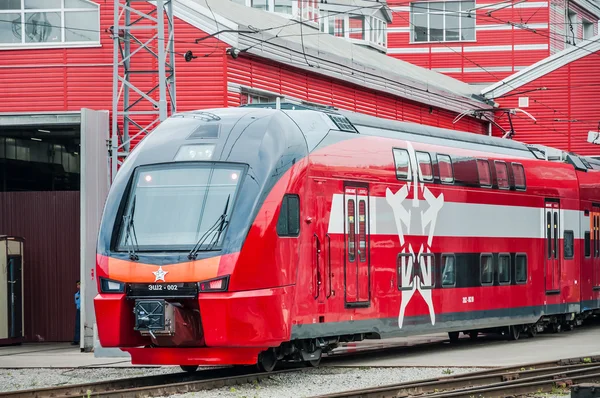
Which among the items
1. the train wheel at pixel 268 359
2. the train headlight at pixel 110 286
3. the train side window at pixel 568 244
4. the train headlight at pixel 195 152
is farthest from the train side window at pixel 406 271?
the train side window at pixel 568 244

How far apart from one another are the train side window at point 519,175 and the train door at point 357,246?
585cm

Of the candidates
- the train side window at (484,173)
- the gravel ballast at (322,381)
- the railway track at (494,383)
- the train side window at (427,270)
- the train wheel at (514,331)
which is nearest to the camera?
the railway track at (494,383)

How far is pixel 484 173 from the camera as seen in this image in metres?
21.8

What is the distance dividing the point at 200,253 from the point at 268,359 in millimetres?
2373

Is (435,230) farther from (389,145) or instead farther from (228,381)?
(228,381)

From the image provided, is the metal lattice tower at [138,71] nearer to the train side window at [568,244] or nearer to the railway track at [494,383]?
the train side window at [568,244]

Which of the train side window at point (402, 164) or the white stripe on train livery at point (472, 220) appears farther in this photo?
the train side window at point (402, 164)

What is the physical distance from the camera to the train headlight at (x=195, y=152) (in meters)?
15.8

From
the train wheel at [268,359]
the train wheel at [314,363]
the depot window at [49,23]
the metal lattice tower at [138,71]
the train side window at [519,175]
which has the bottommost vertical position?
the train wheel at [314,363]

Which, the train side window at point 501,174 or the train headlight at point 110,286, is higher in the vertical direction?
the train side window at point 501,174

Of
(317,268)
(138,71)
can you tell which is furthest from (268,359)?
(138,71)

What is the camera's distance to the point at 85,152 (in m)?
24.5

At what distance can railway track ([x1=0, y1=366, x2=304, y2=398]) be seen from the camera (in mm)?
14070

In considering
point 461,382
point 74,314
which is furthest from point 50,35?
point 461,382
